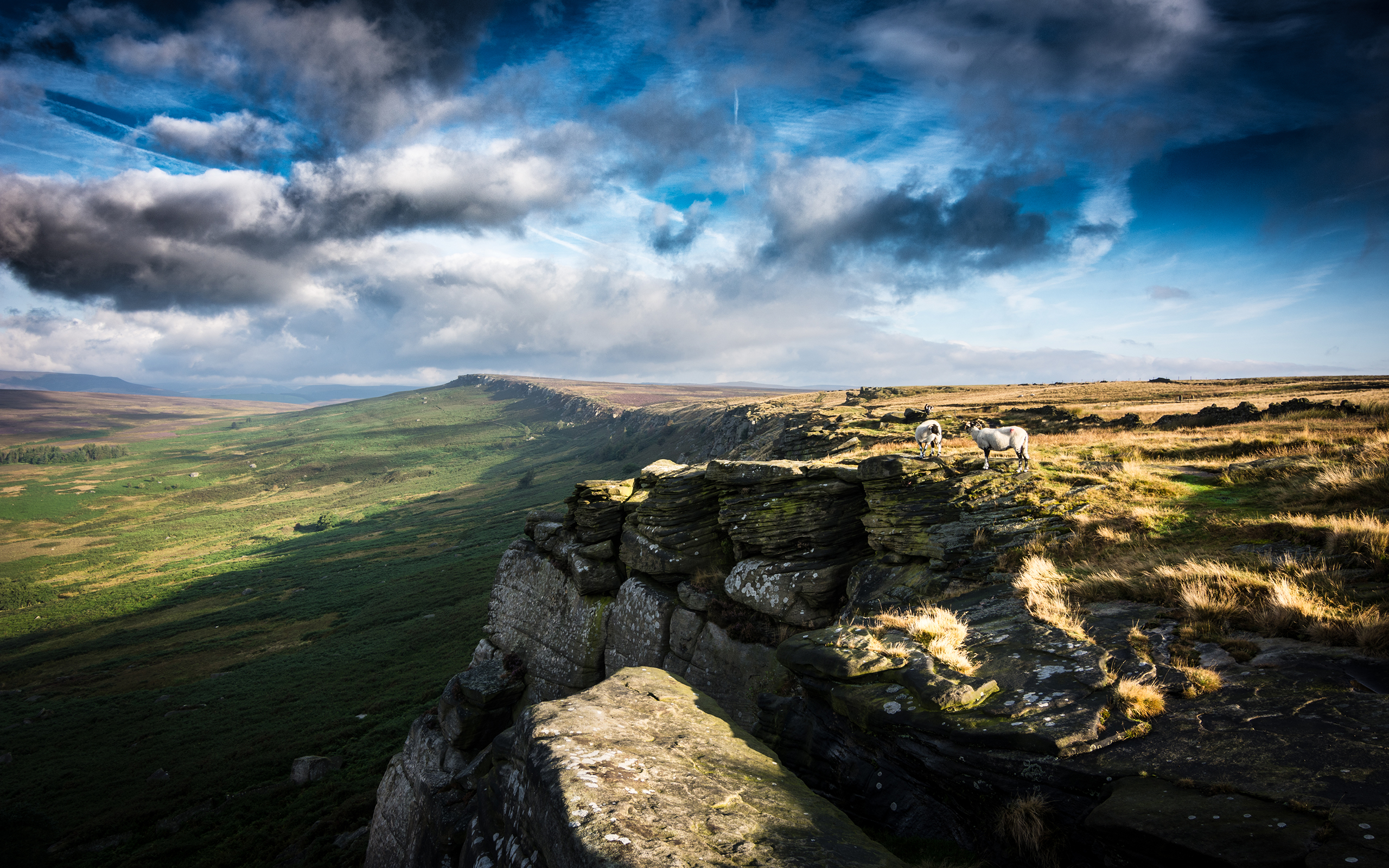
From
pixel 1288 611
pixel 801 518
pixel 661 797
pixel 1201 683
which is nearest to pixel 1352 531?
pixel 1288 611

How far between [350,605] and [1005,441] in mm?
98261

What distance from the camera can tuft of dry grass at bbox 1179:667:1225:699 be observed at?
6.90 metres

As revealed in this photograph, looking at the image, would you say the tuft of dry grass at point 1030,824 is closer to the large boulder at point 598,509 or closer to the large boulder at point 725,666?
the large boulder at point 725,666

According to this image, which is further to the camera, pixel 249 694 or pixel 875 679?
pixel 249 694

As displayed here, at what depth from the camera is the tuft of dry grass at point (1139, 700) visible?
6.75m

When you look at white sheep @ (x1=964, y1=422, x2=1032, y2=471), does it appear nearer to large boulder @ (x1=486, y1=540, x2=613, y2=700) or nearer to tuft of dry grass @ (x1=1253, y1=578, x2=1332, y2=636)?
tuft of dry grass @ (x1=1253, y1=578, x2=1332, y2=636)

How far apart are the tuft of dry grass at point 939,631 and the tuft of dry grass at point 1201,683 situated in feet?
8.74

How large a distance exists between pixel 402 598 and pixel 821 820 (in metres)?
88.9

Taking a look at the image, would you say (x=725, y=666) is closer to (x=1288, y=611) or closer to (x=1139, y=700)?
(x=1139, y=700)

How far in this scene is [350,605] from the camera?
3312 inches

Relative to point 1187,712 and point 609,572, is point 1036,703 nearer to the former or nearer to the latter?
point 1187,712

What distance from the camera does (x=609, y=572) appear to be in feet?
80.2

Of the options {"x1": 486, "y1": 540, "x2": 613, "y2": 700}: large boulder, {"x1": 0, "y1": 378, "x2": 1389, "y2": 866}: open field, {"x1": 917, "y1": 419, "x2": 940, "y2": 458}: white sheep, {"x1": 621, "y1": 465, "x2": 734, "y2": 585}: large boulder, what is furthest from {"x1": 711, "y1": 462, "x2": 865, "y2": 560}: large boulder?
{"x1": 486, "y1": 540, "x2": 613, "y2": 700}: large boulder

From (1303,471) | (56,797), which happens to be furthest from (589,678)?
(56,797)
